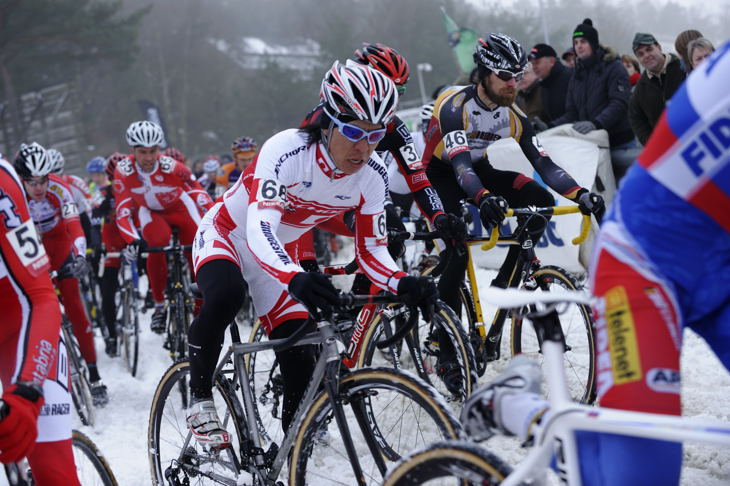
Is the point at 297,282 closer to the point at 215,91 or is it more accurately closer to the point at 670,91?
the point at 670,91

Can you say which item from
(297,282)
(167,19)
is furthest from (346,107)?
(167,19)

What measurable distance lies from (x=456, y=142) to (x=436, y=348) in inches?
59.8

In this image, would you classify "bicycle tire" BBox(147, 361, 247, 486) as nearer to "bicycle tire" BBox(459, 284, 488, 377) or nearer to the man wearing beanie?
"bicycle tire" BBox(459, 284, 488, 377)

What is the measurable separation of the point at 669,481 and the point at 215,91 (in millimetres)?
50195

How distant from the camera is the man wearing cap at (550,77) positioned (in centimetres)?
952

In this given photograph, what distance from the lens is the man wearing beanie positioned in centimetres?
860

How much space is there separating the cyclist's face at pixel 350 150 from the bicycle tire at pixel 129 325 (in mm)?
5112

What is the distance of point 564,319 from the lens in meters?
5.41

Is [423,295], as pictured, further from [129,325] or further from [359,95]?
[129,325]

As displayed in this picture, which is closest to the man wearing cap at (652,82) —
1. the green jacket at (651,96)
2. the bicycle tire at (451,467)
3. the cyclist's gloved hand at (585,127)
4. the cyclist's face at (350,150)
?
the green jacket at (651,96)

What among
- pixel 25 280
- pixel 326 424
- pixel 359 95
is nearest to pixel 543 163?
pixel 359 95

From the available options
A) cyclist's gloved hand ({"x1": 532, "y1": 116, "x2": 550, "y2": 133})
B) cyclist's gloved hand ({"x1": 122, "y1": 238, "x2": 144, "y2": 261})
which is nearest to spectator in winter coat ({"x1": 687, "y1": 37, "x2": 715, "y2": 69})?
cyclist's gloved hand ({"x1": 532, "y1": 116, "x2": 550, "y2": 133})

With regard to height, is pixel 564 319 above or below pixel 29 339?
below

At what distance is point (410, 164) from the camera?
215 inches
